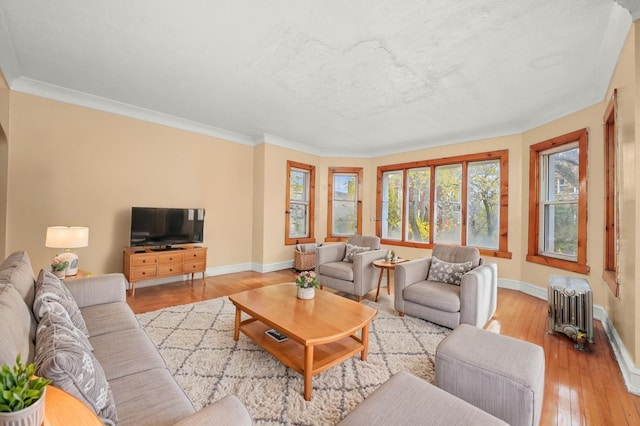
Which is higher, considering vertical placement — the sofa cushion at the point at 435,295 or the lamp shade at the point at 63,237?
the lamp shade at the point at 63,237

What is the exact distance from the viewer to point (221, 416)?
0.92m

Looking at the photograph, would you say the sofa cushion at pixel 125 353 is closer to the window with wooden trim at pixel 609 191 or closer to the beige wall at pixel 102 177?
the beige wall at pixel 102 177

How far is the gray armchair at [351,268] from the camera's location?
357 centimetres

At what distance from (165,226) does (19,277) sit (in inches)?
109

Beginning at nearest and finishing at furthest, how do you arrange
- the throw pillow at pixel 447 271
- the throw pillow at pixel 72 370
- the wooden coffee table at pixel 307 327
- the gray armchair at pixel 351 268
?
the throw pillow at pixel 72 370, the wooden coffee table at pixel 307 327, the throw pillow at pixel 447 271, the gray armchair at pixel 351 268

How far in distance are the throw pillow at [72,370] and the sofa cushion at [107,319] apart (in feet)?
2.47

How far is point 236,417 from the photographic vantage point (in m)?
0.93

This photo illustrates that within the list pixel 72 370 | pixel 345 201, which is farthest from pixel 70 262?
pixel 345 201

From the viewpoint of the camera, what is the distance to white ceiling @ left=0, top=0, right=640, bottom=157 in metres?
2.05

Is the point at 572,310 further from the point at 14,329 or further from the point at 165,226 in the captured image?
the point at 165,226

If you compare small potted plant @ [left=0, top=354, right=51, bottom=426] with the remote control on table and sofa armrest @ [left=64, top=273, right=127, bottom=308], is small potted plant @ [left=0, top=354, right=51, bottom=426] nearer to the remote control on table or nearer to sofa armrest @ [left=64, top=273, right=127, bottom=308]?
the remote control on table

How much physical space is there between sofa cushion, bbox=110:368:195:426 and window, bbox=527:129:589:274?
4.46 m

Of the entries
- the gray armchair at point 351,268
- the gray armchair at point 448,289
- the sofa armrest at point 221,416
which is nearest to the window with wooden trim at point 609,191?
the gray armchair at point 448,289

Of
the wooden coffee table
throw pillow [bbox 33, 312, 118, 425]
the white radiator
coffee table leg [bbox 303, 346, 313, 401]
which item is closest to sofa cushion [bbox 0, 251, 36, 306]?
throw pillow [bbox 33, 312, 118, 425]
